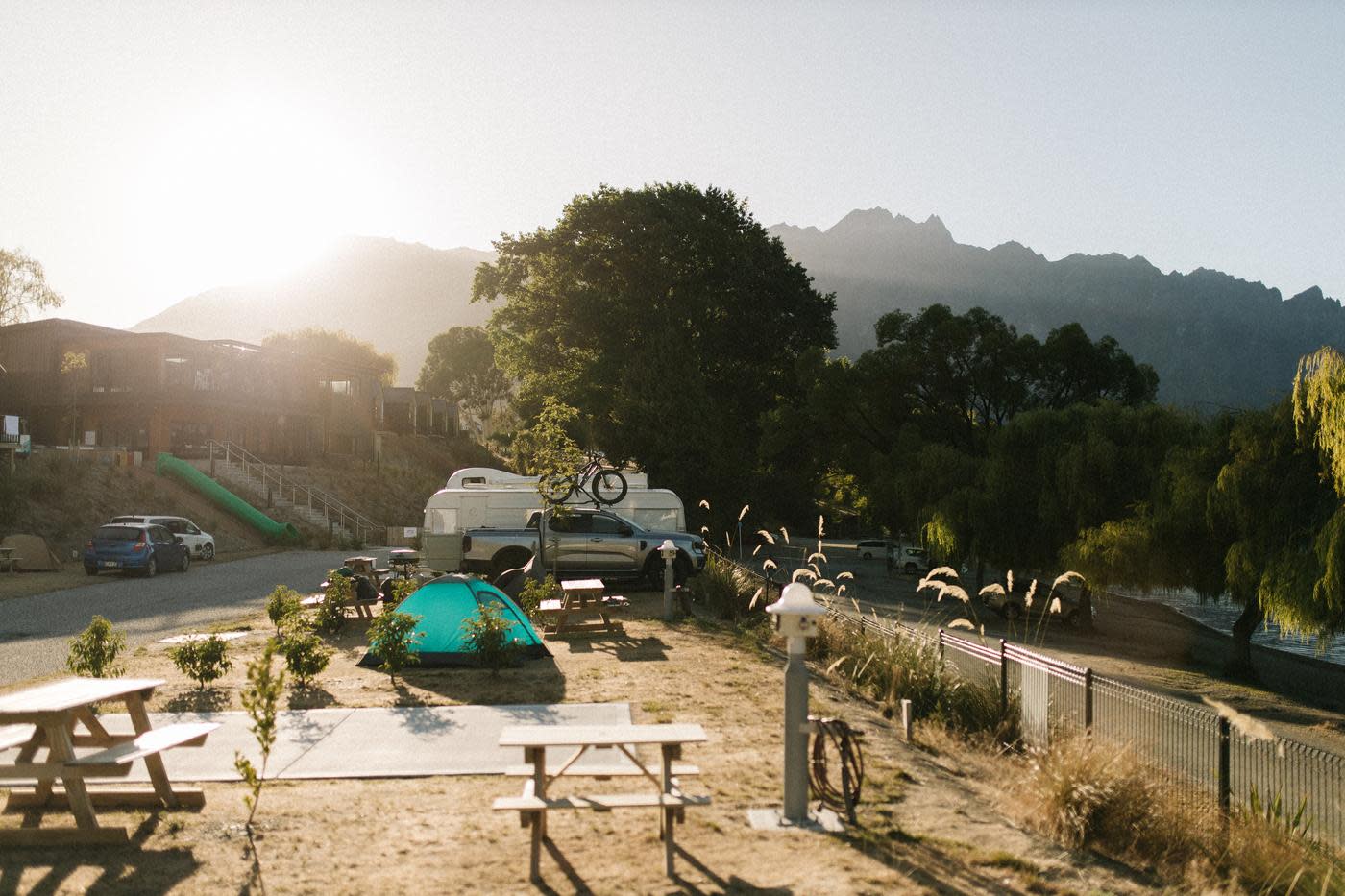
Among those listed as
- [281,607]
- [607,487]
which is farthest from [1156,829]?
[607,487]

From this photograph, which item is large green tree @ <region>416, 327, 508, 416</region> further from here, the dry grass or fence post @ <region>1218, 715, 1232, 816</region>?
fence post @ <region>1218, 715, 1232, 816</region>

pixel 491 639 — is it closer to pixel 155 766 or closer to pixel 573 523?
pixel 155 766

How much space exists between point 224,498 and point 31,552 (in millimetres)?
11360

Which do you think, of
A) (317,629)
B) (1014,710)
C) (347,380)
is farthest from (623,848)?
(347,380)

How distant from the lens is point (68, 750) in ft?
19.6

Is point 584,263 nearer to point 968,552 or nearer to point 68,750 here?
point 968,552

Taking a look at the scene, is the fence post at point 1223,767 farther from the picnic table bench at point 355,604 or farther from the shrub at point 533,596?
the picnic table bench at point 355,604

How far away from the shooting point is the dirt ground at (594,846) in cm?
538

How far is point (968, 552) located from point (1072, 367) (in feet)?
37.8

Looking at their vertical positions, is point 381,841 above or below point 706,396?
below

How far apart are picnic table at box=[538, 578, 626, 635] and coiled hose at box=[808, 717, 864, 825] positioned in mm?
8207

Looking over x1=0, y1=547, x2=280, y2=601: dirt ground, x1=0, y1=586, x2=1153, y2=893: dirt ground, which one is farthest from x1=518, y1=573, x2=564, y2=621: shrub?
x1=0, y1=547, x2=280, y2=601: dirt ground

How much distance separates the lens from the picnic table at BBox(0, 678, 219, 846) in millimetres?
5820

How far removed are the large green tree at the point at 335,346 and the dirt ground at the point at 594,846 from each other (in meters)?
74.0
